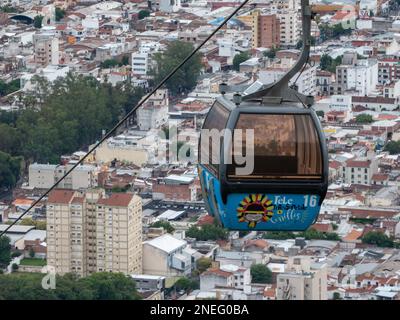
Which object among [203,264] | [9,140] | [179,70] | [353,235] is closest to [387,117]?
[179,70]

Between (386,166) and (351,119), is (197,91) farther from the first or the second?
(386,166)

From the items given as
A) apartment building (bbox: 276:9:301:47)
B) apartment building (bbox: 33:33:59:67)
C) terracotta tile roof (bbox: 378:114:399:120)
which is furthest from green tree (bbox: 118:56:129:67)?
terracotta tile roof (bbox: 378:114:399:120)

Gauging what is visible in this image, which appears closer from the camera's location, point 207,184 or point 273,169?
point 273,169

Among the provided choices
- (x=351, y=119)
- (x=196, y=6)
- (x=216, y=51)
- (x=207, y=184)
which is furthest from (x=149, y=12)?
(x=207, y=184)

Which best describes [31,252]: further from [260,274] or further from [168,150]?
[168,150]

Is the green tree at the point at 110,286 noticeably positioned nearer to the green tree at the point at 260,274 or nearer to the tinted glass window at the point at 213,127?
the green tree at the point at 260,274

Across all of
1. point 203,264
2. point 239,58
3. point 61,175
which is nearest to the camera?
point 203,264

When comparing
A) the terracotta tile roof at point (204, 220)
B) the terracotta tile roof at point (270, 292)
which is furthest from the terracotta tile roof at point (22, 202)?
the terracotta tile roof at point (270, 292)
